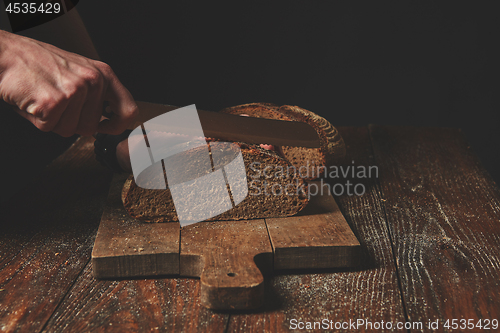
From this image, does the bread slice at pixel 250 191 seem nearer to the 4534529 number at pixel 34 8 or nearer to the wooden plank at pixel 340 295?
the wooden plank at pixel 340 295

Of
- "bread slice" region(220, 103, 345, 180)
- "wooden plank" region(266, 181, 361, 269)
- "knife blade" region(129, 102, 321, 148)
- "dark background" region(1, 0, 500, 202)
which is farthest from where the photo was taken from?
"dark background" region(1, 0, 500, 202)

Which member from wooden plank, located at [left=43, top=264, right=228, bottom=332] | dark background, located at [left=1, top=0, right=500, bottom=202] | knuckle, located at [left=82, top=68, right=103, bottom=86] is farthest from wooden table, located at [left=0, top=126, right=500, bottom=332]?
dark background, located at [left=1, top=0, right=500, bottom=202]

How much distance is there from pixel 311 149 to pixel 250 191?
479 millimetres

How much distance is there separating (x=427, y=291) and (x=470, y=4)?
7.31ft

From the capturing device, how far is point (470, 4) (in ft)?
8.41

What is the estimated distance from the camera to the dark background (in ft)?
8.09

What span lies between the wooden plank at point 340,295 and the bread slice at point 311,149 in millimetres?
414

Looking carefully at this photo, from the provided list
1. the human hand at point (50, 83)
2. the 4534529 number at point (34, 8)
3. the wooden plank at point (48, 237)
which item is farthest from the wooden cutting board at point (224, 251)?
the 4534529 number at point (34, 8)

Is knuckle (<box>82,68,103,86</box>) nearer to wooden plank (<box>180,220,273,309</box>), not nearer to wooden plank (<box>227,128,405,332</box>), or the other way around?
wooden plank (<box>180,220,273,309</box>)

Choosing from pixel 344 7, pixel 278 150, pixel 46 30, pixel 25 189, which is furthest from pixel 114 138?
pixel 344 7

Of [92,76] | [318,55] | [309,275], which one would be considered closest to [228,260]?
[309,275]

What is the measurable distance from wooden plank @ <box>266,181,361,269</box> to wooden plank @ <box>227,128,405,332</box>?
3 centimetres

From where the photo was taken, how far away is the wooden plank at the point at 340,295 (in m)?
0.98

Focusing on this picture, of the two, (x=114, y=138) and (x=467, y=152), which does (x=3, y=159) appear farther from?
(x=467, y=152)
